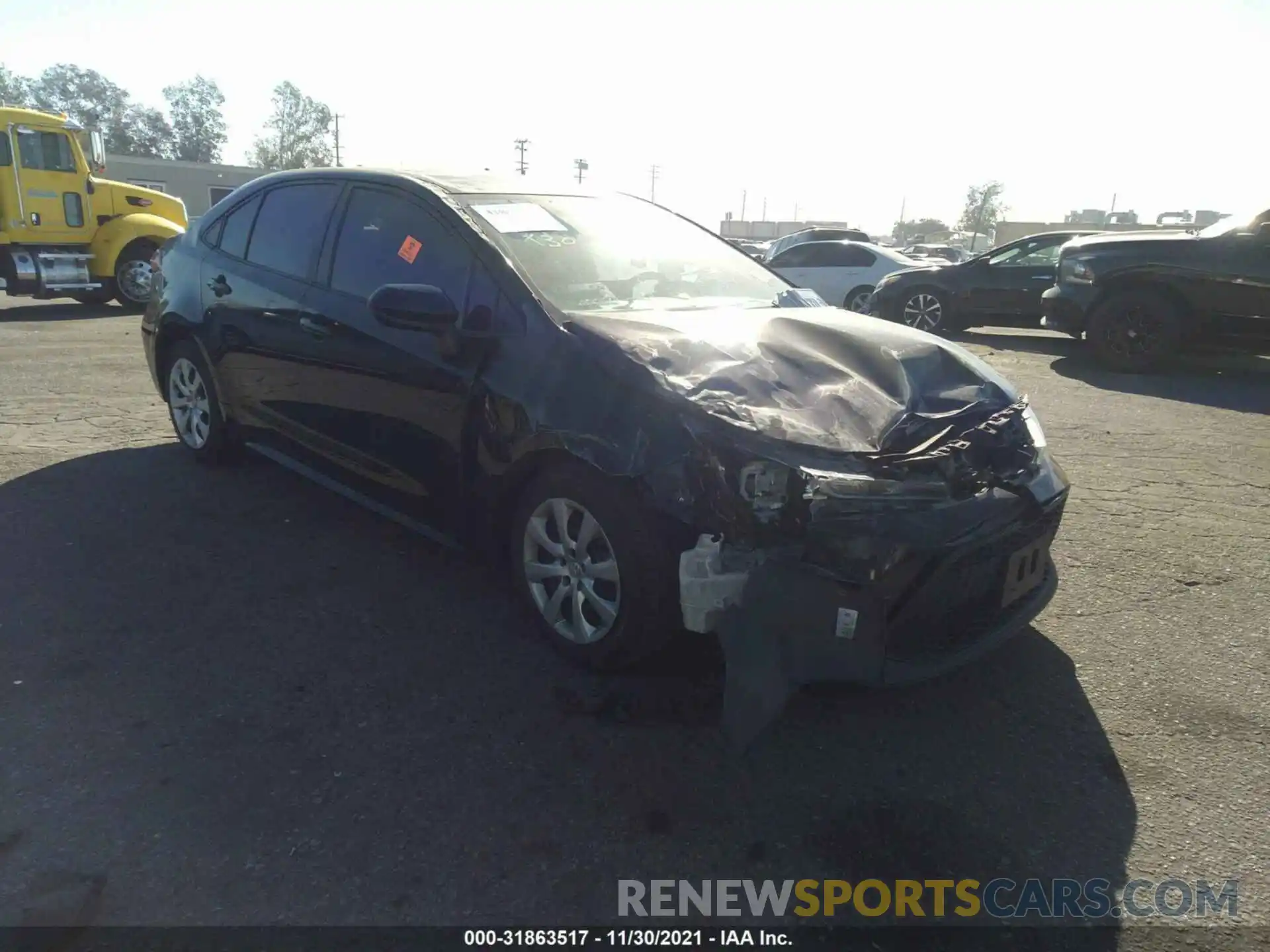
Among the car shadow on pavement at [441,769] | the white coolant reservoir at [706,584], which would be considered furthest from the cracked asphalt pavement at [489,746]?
the white coolant reservoir at [706,584]

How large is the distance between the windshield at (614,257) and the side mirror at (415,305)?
13.4 inches

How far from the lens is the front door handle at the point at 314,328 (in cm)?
394

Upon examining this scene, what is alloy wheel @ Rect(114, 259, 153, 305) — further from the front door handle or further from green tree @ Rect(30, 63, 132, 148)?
green tree @ Rect(30, 63, 132, 148)

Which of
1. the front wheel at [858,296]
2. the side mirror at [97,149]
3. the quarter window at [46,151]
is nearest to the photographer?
the quarter window at [46,151]

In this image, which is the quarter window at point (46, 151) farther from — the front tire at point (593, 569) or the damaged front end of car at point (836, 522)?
the damaged front end of car at point (836, 522)

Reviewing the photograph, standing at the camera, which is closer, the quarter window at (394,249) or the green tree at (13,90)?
the quarter window at (394,249)

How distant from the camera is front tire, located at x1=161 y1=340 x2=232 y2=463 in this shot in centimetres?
501

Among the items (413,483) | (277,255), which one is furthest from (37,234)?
(413,483)

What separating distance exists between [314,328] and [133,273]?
479 inches

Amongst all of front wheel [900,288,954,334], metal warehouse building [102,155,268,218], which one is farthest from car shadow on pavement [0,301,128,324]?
metal warehouse building [102,155,268,218]

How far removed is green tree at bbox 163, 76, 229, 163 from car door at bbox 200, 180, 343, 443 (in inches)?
3960

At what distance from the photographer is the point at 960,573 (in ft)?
8.65

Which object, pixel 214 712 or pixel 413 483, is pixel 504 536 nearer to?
pixel 413 483

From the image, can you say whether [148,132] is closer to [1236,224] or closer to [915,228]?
[915,228]
